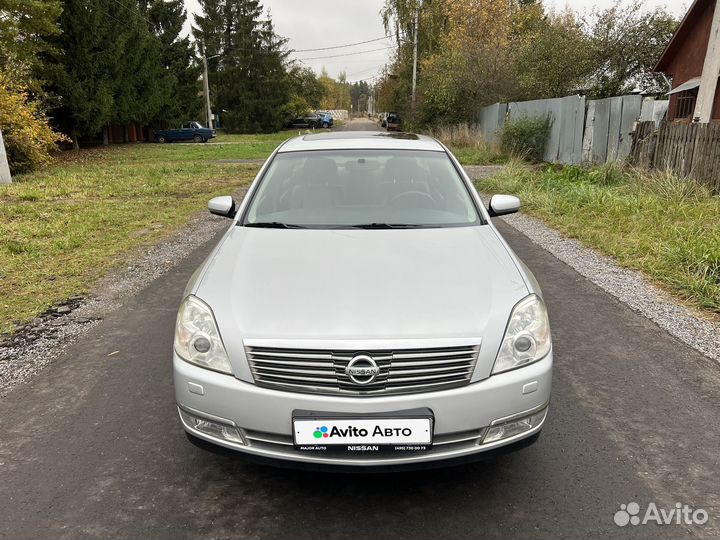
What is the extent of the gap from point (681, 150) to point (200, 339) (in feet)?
32.1

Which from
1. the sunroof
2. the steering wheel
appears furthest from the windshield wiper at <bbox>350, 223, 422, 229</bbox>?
the sunroof

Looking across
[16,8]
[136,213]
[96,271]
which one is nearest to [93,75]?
[16,8]

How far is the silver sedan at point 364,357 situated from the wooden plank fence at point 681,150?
7.81m

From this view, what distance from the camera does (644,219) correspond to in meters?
7.43

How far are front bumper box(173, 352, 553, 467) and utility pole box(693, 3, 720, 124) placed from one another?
10848mm

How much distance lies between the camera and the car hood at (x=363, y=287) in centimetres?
220

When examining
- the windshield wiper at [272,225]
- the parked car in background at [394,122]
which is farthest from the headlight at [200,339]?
the parked car in background at [394,122]

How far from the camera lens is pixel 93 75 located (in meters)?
26.0

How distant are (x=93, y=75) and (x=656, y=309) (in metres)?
28.4

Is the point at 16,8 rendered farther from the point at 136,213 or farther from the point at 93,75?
the point at 136,213

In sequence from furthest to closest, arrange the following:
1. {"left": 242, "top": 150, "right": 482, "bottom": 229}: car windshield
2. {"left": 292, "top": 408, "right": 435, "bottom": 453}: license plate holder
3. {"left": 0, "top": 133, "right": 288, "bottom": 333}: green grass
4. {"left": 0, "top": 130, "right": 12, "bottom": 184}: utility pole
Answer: {"left": 0, "top": 130, "right": 12, "bottom": 184}: utility pole
{"left": 0, "top": 133, "right": 288, "bottom": 333}: green grass
{"left": 242, "top": 150, "right": 482, "bottom": 229}: car windshield
{"left": 292, "top": 408, "right": 435, "bottom": 453}: license plate holder

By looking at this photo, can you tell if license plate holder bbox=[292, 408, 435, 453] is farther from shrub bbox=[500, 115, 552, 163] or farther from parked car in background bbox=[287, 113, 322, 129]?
parked car in background bbox=[287, 113, 322, 129]

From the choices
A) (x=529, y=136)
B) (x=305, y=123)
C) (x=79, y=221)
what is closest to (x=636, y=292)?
(x=79, y=221)

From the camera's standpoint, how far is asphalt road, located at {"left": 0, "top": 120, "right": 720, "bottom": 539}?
2211mm
